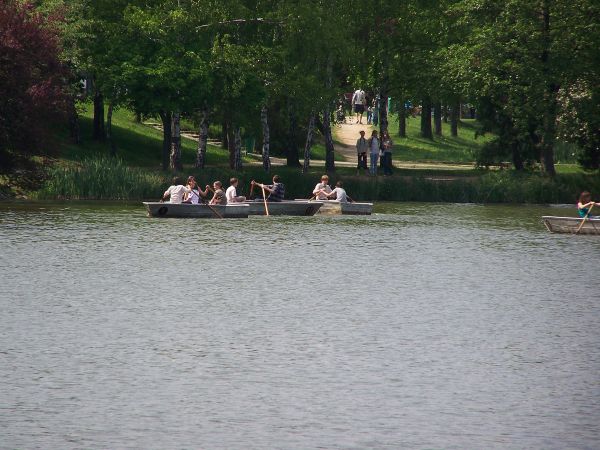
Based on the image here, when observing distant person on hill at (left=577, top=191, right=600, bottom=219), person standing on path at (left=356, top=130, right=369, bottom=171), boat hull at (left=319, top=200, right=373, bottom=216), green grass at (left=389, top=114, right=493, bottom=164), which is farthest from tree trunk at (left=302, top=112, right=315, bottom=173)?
distant person on hill at (left=577, top=191, right=600, bottom=219)

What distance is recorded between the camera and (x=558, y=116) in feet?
220

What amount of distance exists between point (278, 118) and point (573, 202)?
18530mm

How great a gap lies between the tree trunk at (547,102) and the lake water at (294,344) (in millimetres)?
25636

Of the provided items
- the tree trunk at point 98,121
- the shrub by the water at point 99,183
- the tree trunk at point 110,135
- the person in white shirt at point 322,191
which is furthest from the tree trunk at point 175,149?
the person in white shirt at point 322,191

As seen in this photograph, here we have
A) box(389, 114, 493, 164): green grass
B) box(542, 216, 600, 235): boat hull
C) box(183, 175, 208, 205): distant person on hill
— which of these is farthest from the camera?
box(389, 114, 493, 164): green grass

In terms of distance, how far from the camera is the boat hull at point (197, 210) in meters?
49.9

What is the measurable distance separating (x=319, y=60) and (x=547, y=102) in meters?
11.5

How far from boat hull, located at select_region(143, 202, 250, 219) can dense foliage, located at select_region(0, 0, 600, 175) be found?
8861 mm

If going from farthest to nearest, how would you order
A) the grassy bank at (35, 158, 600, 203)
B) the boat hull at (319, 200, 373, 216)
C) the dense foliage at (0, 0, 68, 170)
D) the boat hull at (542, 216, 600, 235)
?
1. the grassy bank at (35, 158, 600, 203)
2. the dense foliage at (0, 0, 68, 170)
3. the boat hull at (319, 200, 373, 216)
4. the boat hull at (542, 216, 600, 235)

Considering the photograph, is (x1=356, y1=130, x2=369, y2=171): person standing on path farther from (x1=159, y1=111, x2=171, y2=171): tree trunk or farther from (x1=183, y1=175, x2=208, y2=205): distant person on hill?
(x1=183, y1=175, x2=208, y2=205): distant person on hill

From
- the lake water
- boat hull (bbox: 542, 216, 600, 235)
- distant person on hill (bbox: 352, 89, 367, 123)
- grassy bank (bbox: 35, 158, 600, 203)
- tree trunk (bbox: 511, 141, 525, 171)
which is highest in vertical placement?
distant person on hill (bbox: 352, 89, 367, 123)

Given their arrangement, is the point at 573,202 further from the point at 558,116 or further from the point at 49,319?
the point at 49,319

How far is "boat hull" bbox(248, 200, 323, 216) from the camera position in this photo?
53750 mm

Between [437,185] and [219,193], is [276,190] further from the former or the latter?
[437,185]
